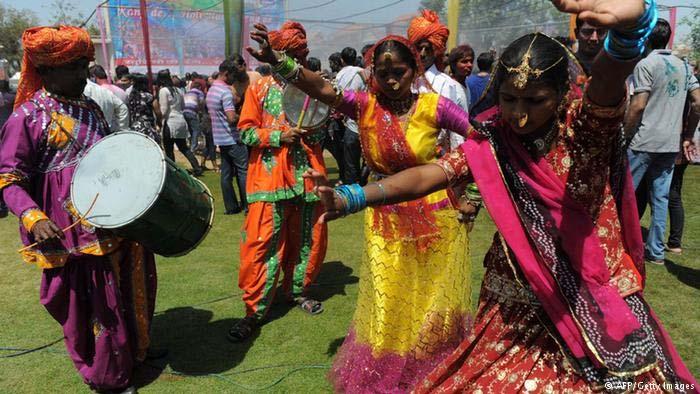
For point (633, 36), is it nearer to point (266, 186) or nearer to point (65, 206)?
point (65, 206)

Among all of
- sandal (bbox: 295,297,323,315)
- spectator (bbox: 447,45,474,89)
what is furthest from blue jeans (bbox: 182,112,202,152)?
sandal (bbox: 295,297,323,315)

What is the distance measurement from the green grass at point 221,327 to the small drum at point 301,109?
1.44 metres

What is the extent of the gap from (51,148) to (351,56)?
6176mm

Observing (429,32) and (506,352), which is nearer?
(506,352)

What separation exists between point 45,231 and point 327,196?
1.64 metres

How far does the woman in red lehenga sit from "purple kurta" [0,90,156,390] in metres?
1.78

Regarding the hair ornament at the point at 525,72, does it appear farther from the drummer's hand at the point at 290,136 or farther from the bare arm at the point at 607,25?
the drummer's hand at the point at 290,136

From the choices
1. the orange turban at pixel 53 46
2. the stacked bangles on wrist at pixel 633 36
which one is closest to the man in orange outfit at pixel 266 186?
the orange turban at pixel 53 46

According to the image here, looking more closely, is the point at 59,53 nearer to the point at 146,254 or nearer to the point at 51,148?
the point at 51,148

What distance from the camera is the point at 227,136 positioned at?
723cm

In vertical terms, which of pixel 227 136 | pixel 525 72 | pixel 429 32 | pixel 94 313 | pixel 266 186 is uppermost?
pixel 525 72

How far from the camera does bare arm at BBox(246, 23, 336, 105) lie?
2656 millimetres

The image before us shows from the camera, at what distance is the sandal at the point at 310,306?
415 cm

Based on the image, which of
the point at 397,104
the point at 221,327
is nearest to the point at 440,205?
the point at 397,104
